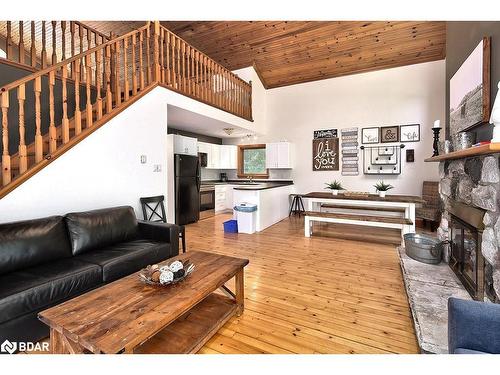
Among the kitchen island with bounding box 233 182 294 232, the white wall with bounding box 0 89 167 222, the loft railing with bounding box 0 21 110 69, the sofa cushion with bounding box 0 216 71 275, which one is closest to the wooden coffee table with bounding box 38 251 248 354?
the sofa cushion with bounding box 0 216 71 275

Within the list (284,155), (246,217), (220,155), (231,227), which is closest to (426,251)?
(246,217)

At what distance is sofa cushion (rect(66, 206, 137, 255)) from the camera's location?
89.6 inches

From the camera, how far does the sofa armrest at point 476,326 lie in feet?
3.47

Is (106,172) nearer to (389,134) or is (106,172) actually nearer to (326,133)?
(326,133)

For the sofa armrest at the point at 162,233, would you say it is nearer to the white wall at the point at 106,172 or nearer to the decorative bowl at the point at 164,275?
the white wall at the point at 106,172

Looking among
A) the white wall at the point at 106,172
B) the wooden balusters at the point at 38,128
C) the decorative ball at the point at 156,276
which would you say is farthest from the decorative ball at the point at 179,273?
the wooden balusters at the point at 38,128

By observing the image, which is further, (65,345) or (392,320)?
(392,320)

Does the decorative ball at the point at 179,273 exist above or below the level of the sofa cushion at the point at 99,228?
below
